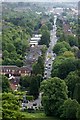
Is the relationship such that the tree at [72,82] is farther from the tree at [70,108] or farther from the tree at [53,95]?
the tree at [70,108]

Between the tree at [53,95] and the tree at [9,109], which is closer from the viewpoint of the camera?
the tree at [9,109]

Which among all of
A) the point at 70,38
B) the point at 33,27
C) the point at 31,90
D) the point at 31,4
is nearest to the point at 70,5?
the point at 31,4

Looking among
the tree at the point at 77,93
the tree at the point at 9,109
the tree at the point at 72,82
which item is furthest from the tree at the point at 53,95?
the tree at the point at 9,109

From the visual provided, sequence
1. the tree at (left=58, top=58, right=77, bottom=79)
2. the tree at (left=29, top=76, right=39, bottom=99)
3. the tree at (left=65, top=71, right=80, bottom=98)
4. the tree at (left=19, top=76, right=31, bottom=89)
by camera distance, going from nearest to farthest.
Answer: the tree at (left=65, top=71, right=80, bottom=98) < the tree at (left=29, top=76, right=39, bottom=99) < the tree at (left=19, top=76, right=31, bottom=89) < the tree at (left=58, top=58, right=77, bottom=79)

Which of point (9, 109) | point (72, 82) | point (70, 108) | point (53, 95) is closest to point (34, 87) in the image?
point (72, 82)

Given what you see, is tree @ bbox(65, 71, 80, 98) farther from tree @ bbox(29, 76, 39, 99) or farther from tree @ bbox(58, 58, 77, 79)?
tree @ bbox(58, 58, 77, 79)

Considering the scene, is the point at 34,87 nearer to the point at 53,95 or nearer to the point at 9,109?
the point at 53,95

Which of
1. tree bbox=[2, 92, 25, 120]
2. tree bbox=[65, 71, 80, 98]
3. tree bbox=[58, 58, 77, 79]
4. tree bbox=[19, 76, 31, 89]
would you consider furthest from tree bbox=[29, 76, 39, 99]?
tree bbox=[2, 92, 25, 120]

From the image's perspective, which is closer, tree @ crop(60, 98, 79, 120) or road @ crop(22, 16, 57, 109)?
tree @ crop(60, 98, 79, 120)
